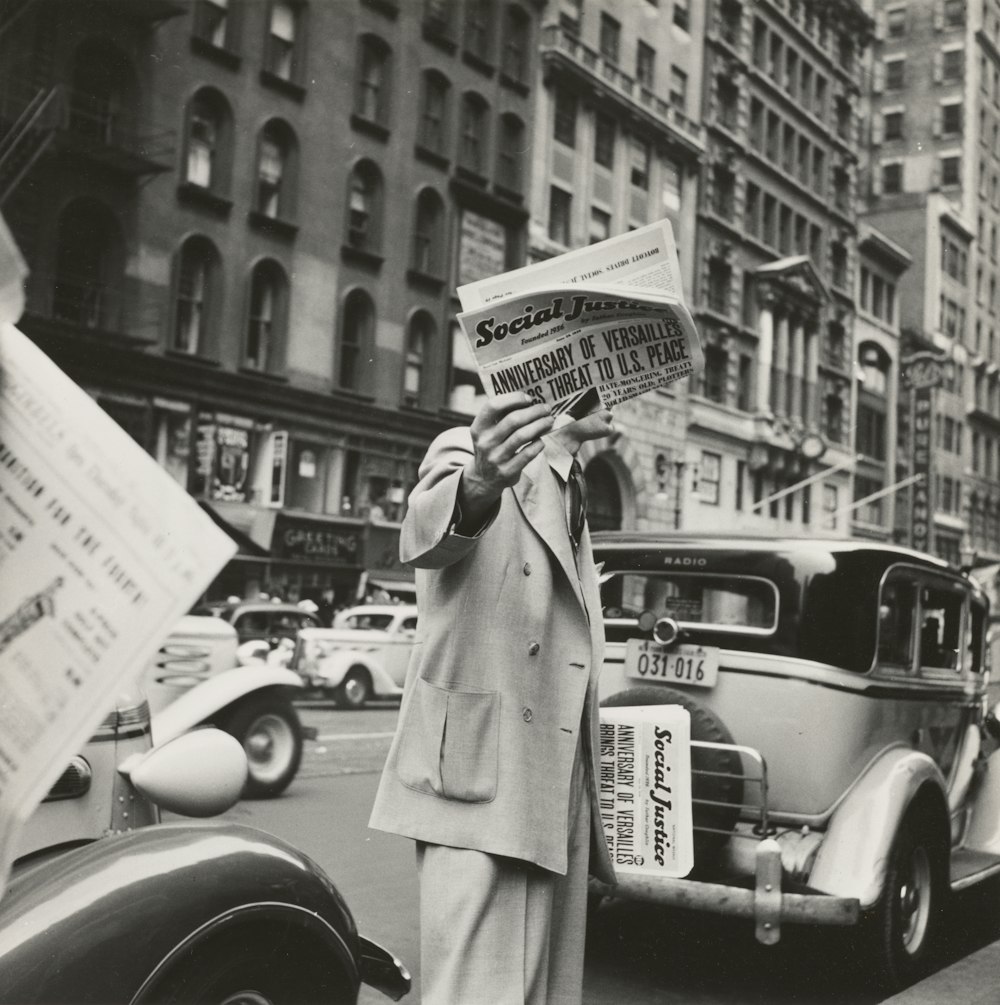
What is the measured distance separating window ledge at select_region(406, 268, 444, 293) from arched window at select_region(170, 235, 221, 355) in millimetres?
6662

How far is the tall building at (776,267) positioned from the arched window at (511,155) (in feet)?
14.1

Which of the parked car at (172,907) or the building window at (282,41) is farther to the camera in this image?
the building window at (282,41)

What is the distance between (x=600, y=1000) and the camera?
425 centimetres

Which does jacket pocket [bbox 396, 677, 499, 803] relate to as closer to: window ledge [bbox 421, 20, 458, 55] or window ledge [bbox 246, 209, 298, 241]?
window ledge [bbox 246, 209, 298, 241]

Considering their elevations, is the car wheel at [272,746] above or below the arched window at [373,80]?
below

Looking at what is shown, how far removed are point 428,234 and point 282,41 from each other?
6.96m

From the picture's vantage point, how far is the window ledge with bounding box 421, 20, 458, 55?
2419cm

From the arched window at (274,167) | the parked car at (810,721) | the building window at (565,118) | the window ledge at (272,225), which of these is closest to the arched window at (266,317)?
the window ledge at (272,225)

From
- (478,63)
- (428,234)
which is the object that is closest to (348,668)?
(428,234)

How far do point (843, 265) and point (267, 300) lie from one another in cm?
2085

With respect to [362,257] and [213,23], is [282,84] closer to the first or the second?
[213,23]

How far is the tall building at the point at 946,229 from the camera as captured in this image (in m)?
22.0

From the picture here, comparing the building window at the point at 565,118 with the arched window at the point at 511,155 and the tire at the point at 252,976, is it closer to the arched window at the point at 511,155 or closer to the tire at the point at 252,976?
the arched window at the point at 511,155

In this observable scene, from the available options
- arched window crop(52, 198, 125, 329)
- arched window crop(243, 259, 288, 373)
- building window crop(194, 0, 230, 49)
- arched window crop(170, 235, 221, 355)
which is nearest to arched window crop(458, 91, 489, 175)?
arched window crop(243, 259, 288, 373)
